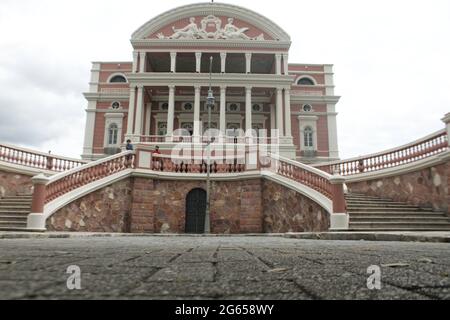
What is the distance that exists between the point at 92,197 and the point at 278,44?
23.5 metres

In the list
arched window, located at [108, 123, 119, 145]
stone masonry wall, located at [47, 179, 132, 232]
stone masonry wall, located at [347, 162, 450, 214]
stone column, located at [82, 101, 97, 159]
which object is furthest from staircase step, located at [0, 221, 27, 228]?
arched window, located at [108, 123, 119, 145]

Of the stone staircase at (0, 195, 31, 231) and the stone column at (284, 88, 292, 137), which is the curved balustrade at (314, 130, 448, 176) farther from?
the stone staircase at (0, 195, 31, 231)

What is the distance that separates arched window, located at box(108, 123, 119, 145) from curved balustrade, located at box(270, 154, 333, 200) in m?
22.6

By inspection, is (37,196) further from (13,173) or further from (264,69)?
(264,69)

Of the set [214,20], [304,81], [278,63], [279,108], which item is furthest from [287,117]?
[214,20]

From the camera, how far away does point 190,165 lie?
50.8ft

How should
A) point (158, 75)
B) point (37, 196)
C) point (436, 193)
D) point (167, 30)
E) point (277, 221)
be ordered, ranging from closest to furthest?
point (37, 196) → point (436, 193) → point (277, 221) → point (158, 75) → point (167, 30)

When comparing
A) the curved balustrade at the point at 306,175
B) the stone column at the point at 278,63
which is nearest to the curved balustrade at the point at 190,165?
the curved balustrade at the point at 306,175

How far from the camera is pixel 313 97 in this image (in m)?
33.7

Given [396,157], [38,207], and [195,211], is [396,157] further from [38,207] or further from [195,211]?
[38,207]

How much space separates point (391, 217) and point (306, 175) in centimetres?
317

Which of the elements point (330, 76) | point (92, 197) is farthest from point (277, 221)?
point (330, 76)

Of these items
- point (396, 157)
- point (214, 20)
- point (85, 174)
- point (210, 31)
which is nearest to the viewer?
point (85, 174)

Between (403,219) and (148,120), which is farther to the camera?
(148,120)
